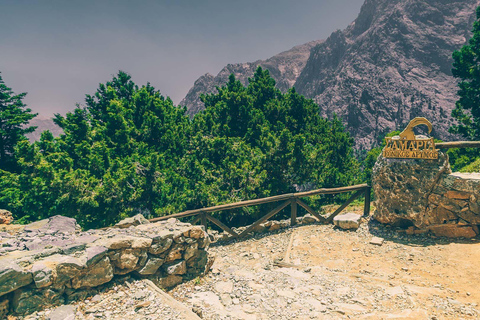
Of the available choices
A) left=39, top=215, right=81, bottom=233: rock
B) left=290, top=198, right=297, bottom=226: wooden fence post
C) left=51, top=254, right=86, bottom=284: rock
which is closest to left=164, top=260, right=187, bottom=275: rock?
left=51, top=254, right=86, bottom=284: rock

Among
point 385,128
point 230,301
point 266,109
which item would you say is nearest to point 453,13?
point 385,128

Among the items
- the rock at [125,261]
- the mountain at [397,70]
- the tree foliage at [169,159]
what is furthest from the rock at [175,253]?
the mountain at [397,70]

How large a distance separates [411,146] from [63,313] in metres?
10.5

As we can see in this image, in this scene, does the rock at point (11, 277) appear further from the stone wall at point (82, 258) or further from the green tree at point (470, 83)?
the green tree at point (470, 83)

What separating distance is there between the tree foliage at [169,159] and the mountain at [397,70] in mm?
109399

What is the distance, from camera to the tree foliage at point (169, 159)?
10562 millimetres

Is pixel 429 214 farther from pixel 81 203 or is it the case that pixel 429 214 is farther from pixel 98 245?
pixel 81 203

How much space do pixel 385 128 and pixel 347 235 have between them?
127 metres

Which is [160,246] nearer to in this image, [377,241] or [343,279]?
[343,279]

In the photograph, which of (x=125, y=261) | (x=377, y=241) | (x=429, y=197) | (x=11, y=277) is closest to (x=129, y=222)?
(x=125, y=261)

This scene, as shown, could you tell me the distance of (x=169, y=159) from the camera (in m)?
12.6

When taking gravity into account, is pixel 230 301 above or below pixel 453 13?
below

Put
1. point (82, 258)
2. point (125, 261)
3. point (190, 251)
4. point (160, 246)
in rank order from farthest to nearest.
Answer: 1. point (190, 251)
2. point (160, 246)
3. point (125, 261)
4. point (82, 258)

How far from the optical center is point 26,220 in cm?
1323
